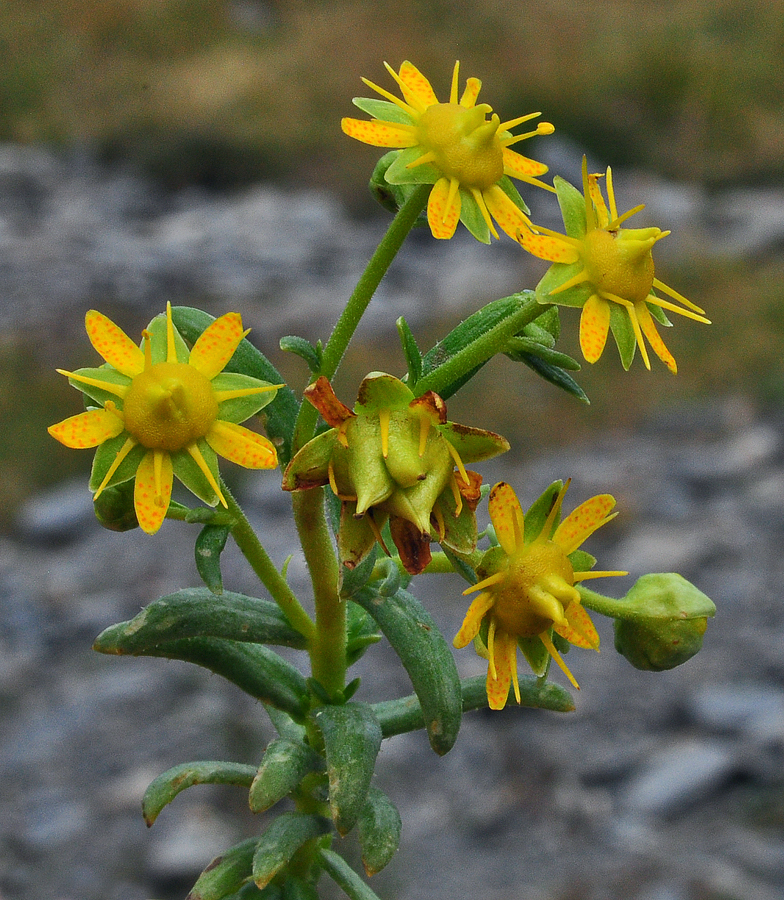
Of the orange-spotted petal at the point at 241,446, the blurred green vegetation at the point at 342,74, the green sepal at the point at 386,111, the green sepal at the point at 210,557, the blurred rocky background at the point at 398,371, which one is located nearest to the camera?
the orange-spotted petal at the point at 241,446

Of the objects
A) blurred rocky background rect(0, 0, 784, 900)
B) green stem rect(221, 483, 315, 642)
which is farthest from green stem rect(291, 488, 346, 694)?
blurred rocky background rect(0, 0, 784, 900)

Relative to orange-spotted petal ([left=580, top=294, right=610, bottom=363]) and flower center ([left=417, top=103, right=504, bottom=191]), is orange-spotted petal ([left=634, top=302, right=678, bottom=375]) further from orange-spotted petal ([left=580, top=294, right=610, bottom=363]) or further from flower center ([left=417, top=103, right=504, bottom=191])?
flower center ([left=417, top=103, right=504, bottom=191])

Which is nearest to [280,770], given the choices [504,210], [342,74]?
[504,210]

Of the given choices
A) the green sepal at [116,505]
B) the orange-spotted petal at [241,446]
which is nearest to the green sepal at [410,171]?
the orange-spotted petal at [241,446]

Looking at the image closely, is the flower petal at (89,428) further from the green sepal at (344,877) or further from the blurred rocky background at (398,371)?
the blurred rocky background at (398,371)

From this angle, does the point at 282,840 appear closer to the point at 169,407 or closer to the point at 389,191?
the point at 169,407

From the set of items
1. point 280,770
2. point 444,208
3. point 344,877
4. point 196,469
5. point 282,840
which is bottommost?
point 344,877
